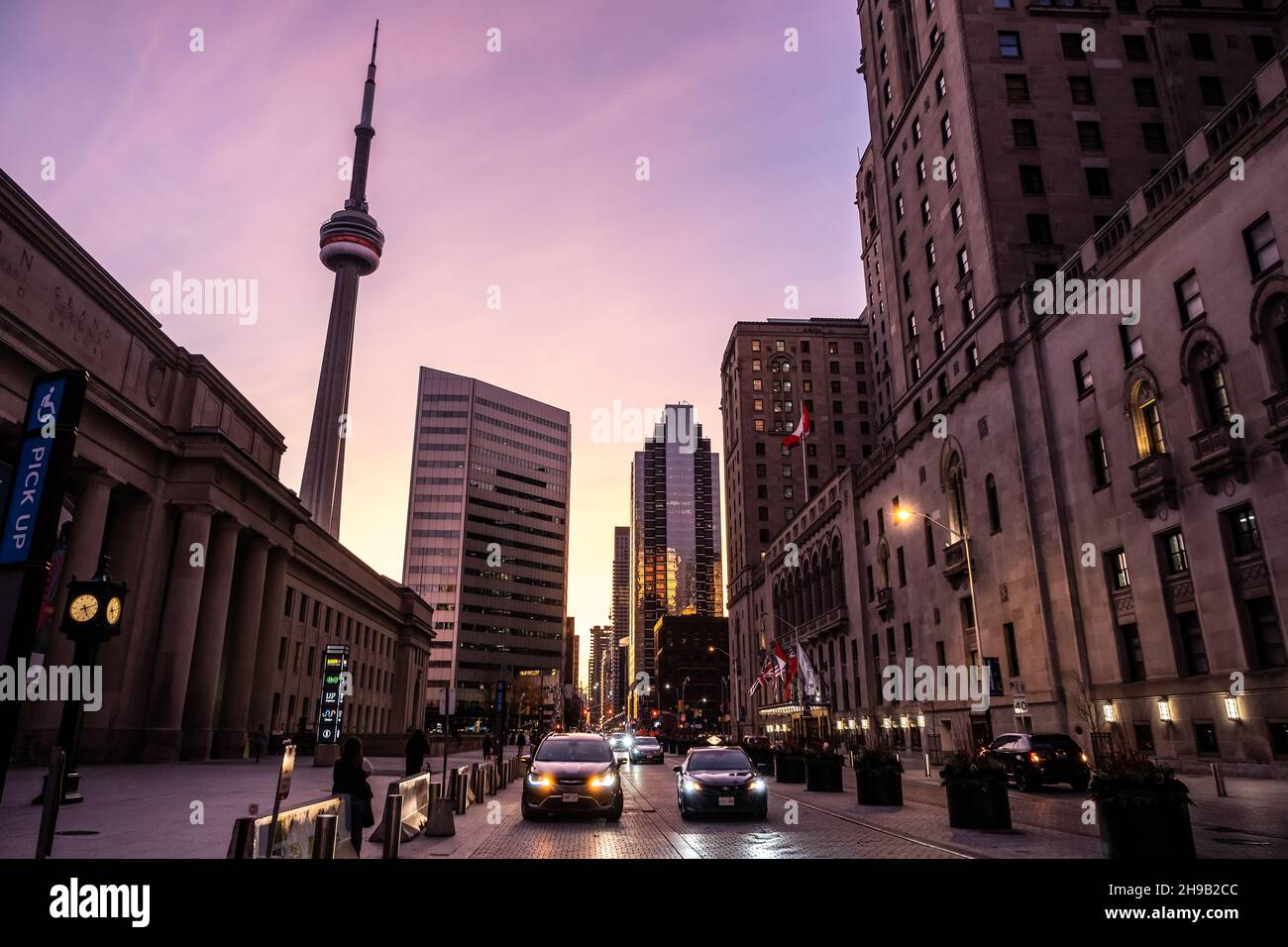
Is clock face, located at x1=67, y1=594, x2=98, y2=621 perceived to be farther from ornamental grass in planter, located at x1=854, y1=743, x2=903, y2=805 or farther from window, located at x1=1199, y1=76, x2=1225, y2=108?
window, located at x1=1199, y1=76, x2=1225, y2=108

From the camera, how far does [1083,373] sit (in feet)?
114

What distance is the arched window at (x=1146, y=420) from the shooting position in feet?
96.8

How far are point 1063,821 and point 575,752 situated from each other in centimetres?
1066

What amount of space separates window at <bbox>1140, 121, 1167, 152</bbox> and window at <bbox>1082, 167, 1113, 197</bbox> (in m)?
3.09

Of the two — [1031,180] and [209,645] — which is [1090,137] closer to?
[1031,180]

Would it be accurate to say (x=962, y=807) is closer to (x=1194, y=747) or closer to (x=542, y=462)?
(x=1194, y=747)

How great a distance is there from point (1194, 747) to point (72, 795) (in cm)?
3408

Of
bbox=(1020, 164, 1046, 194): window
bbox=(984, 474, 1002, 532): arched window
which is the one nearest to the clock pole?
bbox=(984, 474, 1002, 532): arched window

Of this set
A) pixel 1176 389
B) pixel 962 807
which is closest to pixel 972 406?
pixel 1176 389

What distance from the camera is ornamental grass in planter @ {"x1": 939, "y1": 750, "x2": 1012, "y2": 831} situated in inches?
593

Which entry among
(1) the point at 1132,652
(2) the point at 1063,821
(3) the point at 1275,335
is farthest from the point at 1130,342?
(2) the point at 1063,821

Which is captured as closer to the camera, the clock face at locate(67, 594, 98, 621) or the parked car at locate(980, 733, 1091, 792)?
the clock face at locate(67, 594, 98, 621)
